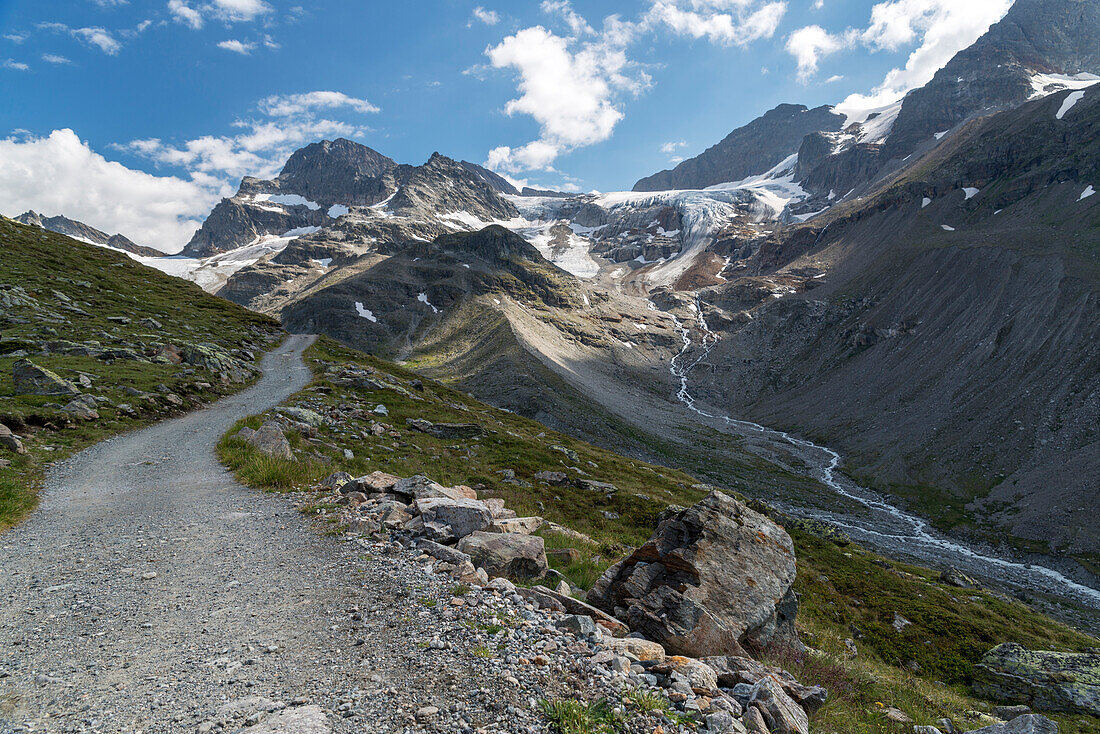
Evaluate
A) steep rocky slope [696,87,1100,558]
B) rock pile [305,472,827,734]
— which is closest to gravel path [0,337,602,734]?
rock pile [305,472,827,734]

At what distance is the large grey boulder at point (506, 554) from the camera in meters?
10.6

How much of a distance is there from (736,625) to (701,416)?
130459 millimetres

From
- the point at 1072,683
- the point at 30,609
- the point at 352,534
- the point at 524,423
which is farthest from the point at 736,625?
the point at 524,423

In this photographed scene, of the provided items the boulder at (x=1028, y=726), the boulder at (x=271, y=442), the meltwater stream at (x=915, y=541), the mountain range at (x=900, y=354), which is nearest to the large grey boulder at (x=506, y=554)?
the boulder at (x=1028, y=726)

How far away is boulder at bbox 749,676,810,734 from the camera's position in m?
6.36

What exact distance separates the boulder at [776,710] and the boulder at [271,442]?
63.5ft

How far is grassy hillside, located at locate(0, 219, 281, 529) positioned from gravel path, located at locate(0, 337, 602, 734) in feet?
16.1

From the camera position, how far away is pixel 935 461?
81938mm

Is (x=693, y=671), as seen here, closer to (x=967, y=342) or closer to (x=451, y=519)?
(x=451, y=519)

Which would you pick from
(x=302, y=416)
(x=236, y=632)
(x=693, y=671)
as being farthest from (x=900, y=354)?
(x=236, y=632)

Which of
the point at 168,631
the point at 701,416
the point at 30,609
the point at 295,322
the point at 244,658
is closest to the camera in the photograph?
the point at 244,658

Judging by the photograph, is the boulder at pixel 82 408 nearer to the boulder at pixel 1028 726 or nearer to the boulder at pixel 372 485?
the boulder at pixel 372 485

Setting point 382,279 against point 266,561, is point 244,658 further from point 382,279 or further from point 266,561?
point 382,279

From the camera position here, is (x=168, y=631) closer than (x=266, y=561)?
Yes
